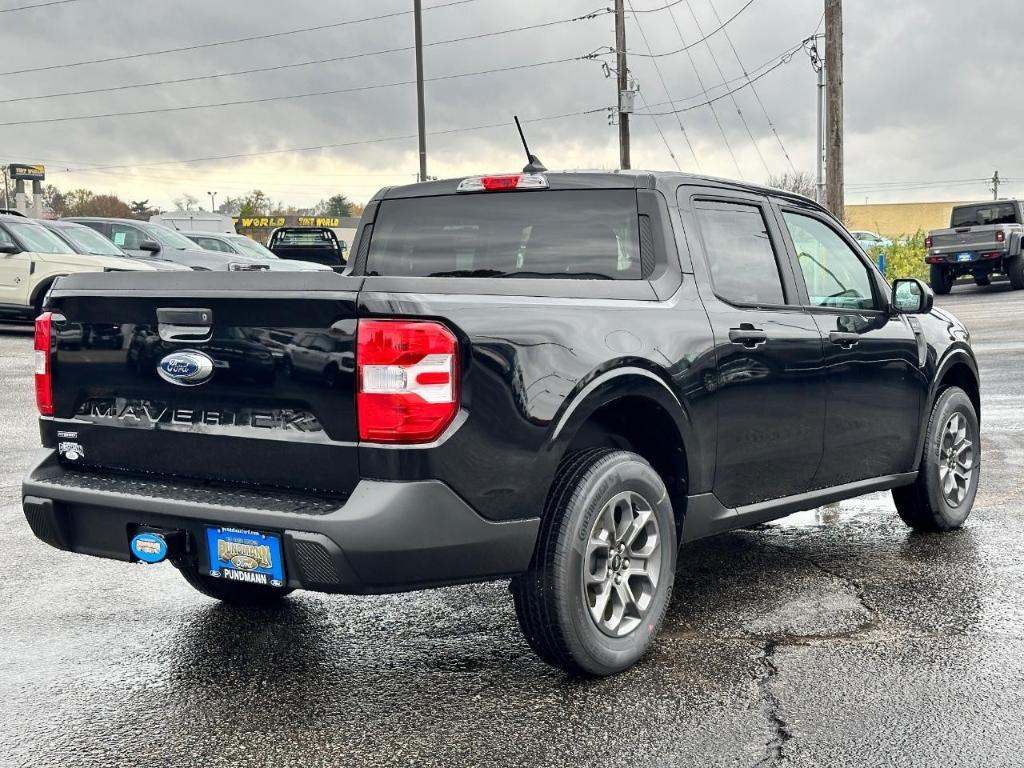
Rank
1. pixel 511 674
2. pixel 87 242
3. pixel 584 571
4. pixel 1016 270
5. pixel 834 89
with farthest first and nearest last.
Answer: pixel 1016 270
pixel 834 89
pixel 87 242
pixel 511 674
pixel 584 571

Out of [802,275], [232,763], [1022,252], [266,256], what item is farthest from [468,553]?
[1022,252]

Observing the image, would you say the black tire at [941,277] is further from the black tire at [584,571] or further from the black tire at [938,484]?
the black tire at [584,571]

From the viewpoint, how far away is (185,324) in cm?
392

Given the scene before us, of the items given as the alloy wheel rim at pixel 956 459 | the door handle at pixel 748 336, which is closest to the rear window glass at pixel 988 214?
the alloy wheel rim at pixel 956 459

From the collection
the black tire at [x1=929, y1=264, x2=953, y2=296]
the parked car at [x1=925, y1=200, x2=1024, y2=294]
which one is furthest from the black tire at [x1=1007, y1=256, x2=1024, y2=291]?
the black tire at [x1=929, y1=264, x2=953, y2=296]

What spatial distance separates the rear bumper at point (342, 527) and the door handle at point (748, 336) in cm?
135

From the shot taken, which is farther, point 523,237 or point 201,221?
point 201,221

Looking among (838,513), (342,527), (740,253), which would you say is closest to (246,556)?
(342,527)

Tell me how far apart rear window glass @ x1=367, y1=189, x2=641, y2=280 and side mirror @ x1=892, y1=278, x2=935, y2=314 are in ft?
6.28

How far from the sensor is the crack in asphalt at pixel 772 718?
355 cm

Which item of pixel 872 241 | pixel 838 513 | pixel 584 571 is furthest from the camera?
pixel 872 241

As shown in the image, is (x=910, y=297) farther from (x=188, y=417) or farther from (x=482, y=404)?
(x=188, y=417)

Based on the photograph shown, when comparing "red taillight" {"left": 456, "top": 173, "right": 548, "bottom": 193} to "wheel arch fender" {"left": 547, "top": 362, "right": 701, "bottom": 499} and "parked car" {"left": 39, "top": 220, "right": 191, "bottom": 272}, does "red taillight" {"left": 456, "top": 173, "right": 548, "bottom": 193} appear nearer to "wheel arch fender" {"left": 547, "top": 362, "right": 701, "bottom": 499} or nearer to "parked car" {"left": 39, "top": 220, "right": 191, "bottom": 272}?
"wheel arch fender" {"left": 547, "top": 362, "right": 701, "bottom": 499}

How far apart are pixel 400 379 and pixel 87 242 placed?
16601mm
